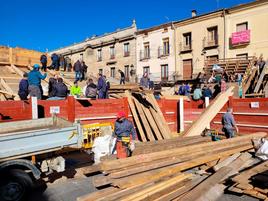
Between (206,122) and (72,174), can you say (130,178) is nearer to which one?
(72,174)

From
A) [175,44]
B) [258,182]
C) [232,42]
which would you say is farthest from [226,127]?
[175,44]

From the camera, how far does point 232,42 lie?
27.6m

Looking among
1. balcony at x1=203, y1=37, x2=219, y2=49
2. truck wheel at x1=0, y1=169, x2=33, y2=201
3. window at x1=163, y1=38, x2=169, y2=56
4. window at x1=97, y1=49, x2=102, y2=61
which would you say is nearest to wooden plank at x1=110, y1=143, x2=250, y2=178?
truck wheel at x1=0, y1=169, x2=33, y2=201

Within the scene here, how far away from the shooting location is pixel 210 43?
29.6 metres

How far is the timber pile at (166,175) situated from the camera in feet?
19.5

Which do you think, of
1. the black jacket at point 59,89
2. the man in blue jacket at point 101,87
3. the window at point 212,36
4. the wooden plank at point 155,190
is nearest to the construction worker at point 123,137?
the wooden plank at point 155,190

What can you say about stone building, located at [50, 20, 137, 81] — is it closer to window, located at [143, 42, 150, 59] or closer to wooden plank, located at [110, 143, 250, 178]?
window, located at [143, 42, 150, 59]

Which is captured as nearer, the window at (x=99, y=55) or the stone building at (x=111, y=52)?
the stone building at (x=111, y=52)

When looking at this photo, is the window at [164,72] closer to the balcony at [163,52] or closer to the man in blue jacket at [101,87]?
the balcony at [163,52]

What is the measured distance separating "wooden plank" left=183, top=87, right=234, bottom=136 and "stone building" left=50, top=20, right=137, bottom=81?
23.1 meters

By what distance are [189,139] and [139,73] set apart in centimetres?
2698

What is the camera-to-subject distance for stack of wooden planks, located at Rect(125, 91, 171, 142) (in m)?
11.7

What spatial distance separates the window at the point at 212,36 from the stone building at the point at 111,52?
10.3 meters

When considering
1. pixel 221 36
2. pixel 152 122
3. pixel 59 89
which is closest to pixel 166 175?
pixel 152 122
